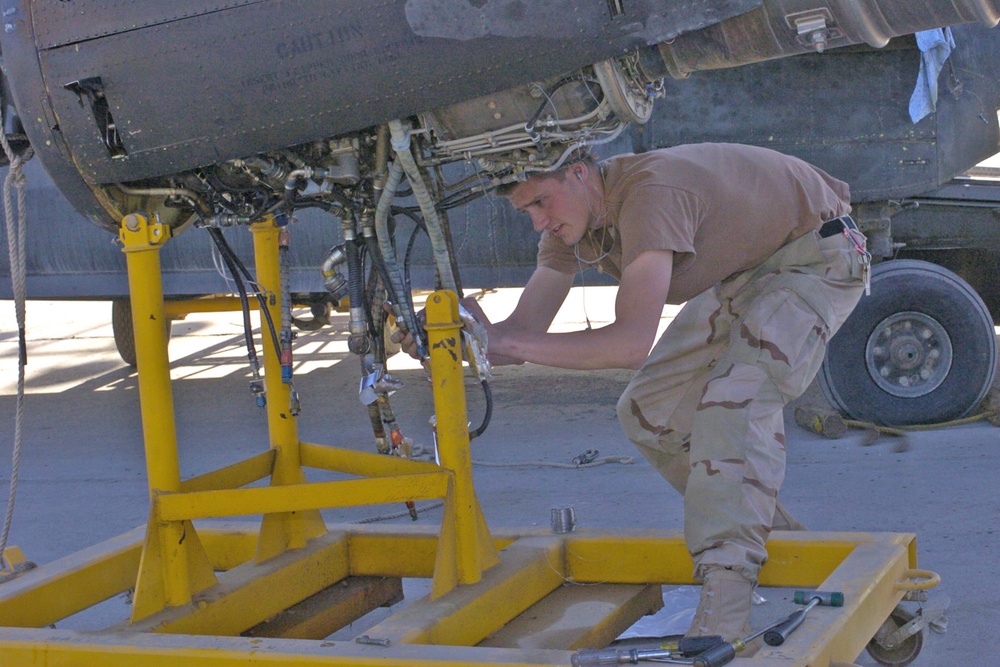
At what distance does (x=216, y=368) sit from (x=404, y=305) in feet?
20.3

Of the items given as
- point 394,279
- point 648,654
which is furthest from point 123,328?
point 648,654

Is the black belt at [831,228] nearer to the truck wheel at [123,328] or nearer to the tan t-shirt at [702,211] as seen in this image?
the tan t-shirt at [702,211]

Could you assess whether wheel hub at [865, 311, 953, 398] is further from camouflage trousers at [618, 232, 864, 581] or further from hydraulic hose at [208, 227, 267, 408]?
hydraulic hose at [208, 227, 267, 408]

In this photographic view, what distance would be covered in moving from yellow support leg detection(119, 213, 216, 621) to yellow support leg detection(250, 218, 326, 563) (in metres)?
0.36

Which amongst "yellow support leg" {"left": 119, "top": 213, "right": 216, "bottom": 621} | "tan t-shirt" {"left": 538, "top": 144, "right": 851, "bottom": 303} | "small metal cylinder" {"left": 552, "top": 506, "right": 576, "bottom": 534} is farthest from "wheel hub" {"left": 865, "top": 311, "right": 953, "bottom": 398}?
"yellow support leg" {"left": 119, "top": 213, "right": 216, "bottom": 621}

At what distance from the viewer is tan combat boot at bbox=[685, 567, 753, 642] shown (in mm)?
2414

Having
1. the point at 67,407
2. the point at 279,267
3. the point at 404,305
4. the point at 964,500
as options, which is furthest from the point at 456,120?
the point at 67,407

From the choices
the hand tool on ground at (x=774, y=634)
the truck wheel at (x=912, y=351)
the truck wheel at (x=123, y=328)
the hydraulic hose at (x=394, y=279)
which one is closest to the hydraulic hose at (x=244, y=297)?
the hydraulic hose at (x=394, y=279)

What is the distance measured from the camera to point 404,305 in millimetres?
2789

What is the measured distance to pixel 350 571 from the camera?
332 cm

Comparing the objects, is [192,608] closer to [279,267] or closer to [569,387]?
[279,267]

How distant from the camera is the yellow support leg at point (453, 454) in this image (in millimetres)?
2643

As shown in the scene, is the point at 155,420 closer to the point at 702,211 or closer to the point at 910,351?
the point at 702,211

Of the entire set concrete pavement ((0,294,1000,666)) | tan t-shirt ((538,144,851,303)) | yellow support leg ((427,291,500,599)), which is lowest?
concrete pavement ((0,294,1000,666))
